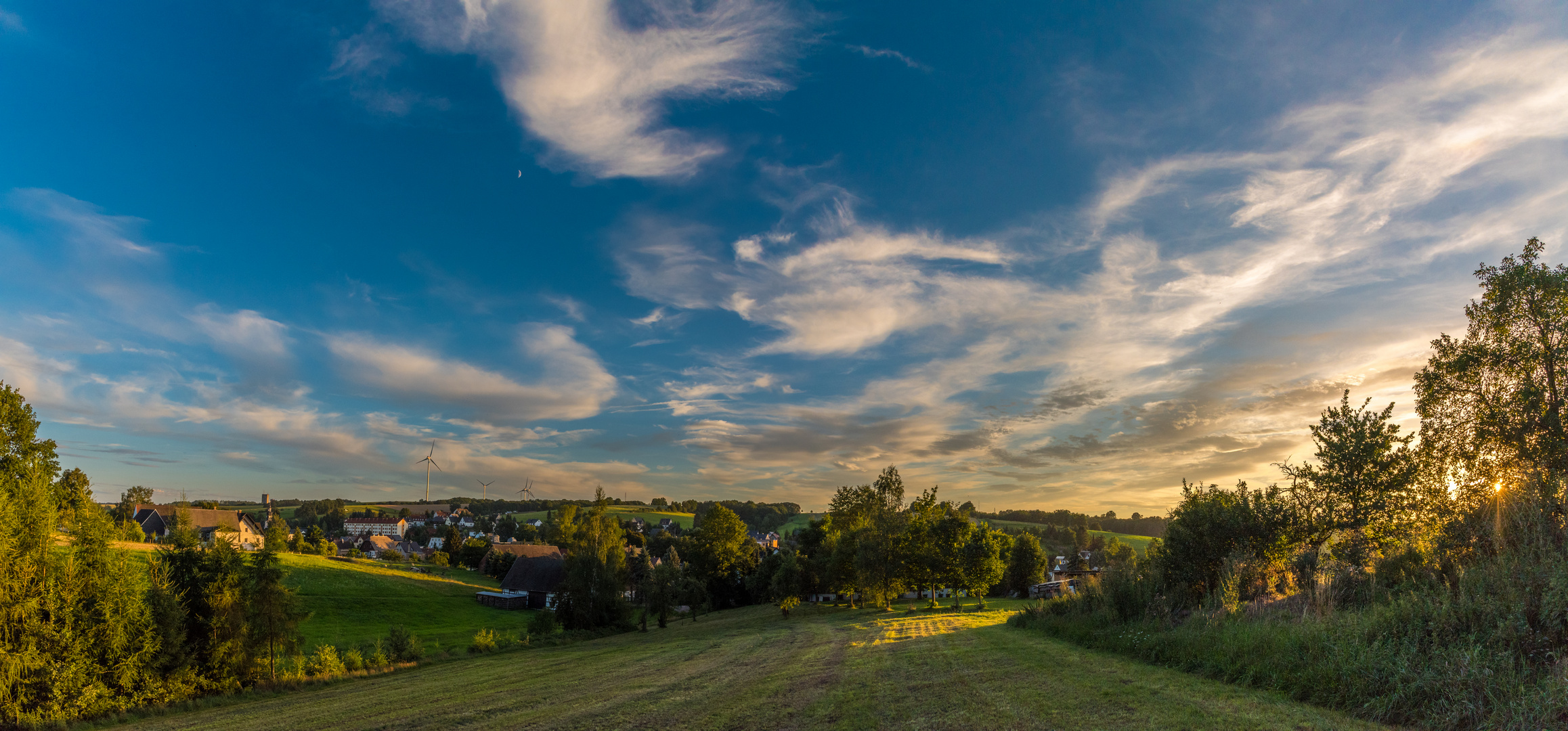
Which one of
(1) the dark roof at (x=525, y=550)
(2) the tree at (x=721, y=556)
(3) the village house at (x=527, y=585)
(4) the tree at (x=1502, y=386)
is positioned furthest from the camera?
(1) the dark roof at (x=525, y=550)

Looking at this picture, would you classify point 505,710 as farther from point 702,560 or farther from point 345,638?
point 702,560

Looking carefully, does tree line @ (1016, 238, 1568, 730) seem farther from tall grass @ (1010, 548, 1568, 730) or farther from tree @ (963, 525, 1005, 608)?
tree @ (963, 525, 1005, 608)

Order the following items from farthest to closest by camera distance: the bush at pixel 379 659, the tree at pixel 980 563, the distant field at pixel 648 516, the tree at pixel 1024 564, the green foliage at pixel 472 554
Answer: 1. the distant field at pixel 648 516
2. the green foliage at pixel 472 554
3. the tree at pixel 1024 564
4. the tree at pixel 980 563
5. the bush at pixel 379 659

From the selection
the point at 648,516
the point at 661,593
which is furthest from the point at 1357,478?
the point at 648,516

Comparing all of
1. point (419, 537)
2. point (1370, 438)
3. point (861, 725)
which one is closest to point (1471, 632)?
point (861, 725)

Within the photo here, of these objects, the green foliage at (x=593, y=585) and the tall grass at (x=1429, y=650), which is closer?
the tall grass at (x=1429, y=650)

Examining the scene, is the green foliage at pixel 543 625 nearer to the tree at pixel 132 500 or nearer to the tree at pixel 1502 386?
the tree at pixel 1502 386

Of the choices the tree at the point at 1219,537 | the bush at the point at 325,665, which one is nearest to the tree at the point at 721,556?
the bush at the point at 325,665
